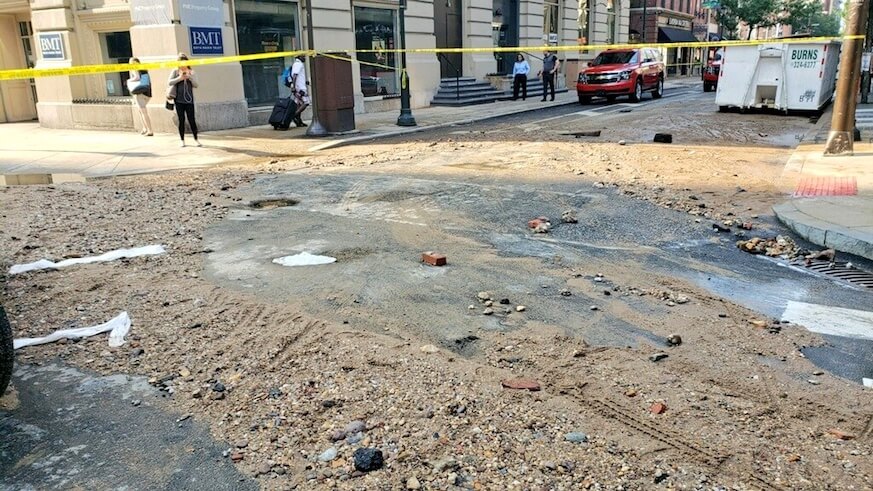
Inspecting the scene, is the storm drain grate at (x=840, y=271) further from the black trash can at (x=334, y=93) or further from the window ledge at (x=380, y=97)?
the window ledge at (x=380, y=97)

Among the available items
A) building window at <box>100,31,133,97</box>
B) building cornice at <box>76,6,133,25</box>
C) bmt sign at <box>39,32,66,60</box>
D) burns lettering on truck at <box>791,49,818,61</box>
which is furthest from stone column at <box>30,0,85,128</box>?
burns lettering on truck at <box>791,49,818,61</box>

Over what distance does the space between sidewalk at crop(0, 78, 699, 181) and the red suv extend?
237 inches

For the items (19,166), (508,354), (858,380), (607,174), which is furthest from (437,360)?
(19,166)

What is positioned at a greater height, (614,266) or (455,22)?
(455,22)

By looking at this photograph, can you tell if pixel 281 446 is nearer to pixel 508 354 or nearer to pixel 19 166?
pixel 508 354

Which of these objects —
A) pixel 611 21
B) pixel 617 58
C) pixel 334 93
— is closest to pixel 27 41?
pixel 334 93

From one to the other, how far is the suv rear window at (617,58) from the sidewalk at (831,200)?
1346cm

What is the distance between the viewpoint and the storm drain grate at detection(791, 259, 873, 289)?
5.91 metres

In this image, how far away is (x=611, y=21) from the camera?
4200 centimetres

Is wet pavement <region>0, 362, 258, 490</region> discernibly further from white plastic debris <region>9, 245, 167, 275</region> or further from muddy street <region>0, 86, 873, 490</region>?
white plastic debris <region>9, 245, 167, 275</region>

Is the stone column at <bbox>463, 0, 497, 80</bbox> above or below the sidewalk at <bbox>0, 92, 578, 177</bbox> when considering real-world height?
above

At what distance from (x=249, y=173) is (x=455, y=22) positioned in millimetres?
18615

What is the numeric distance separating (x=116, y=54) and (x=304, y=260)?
15.1 meters

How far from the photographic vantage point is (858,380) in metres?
4.00
